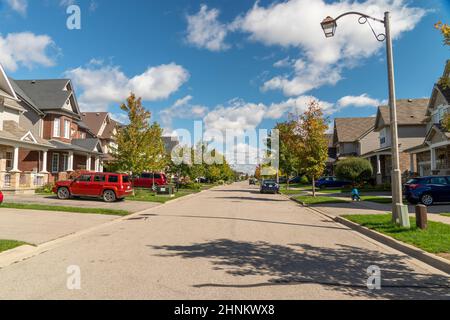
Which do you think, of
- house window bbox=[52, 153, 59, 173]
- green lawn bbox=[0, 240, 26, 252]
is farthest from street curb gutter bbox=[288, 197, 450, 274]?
house window bbox=[52, 153, 59, 173]

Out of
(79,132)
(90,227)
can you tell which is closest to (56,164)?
(79,132)

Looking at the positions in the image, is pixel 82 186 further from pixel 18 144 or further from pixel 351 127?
pixel 351 127

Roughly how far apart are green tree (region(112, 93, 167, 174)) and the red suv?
137 inches

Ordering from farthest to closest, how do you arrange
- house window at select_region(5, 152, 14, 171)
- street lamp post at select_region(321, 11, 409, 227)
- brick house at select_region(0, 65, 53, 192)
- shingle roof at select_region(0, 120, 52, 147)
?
house window at select_region(5, 152, 14, 171)
shingle roof at select_region(0, 120, 52, 147)
brick house at select_region(0, 65, 53, 192)
street lamp post at select_region(321, 11, 409, 227)

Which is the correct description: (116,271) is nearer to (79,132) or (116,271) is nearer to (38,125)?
(38,125)

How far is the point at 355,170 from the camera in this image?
35.9 metres

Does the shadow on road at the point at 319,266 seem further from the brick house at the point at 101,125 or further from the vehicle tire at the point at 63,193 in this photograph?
the brick house at the point at 101,125

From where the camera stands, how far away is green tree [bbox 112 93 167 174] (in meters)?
23.5

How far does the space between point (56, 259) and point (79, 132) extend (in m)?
35.3

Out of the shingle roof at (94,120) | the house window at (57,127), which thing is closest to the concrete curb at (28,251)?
the house window at (57,127)

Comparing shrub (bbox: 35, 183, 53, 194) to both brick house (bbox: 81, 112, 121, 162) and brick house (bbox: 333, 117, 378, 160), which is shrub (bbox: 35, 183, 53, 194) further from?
brick house (bbox: 333, 117, 378, 160)

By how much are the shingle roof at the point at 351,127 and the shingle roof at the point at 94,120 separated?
36.4 m
